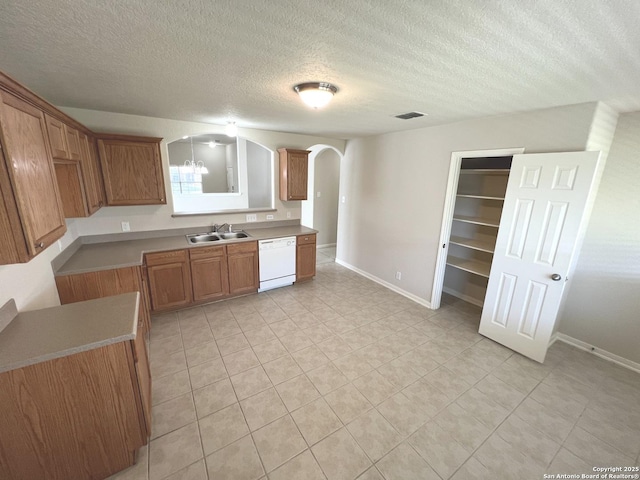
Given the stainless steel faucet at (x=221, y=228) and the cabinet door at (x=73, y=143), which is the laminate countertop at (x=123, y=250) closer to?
the stainless steel faucet at (x=221, y=228)

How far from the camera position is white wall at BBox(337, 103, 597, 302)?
2.34 meters

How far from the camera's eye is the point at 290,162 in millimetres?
3895

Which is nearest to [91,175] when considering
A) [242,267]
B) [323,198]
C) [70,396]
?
[242,267]

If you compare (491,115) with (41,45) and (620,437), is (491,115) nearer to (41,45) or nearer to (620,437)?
(620,437)

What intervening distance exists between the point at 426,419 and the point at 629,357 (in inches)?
91.4

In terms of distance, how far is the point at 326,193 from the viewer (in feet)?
19.4

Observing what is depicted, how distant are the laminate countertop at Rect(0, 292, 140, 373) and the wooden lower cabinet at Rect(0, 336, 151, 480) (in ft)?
0.16

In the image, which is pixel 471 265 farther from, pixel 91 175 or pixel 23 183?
pixel 91 175

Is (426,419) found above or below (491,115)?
below

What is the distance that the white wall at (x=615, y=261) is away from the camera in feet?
7.77

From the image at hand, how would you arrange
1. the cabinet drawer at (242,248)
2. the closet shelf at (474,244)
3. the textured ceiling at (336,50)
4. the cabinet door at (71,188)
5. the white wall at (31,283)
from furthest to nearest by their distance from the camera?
the cabinet drawer at (242,248) < the closet shelf at (474,244) < the cabinet door at (71,188) < the white wall at (31,283) < the textured ceiling at (336,50)

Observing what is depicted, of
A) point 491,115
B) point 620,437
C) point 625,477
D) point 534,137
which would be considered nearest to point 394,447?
point 625,477

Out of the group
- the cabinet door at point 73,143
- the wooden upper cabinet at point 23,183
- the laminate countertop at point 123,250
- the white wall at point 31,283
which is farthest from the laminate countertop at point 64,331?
the cabinet door at point 73,143

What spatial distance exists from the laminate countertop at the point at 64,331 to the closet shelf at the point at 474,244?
348 centimetres
